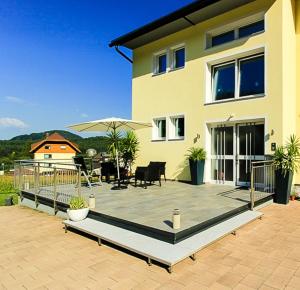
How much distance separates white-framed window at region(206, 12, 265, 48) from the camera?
987 cm

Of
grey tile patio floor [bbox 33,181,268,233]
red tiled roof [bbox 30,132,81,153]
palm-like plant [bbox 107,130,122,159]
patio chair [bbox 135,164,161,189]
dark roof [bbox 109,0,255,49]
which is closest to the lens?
grey tile patio floor [bbox 33,181,268,233]

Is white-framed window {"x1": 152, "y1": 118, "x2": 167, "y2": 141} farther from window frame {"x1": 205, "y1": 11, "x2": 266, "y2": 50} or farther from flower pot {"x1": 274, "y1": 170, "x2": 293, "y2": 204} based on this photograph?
flower pot {"x1": 274, "y1": 170, "x2": 293, "y2": 204}

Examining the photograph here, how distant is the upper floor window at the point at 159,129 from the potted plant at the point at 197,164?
279 centimetres

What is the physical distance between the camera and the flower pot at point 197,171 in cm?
1069

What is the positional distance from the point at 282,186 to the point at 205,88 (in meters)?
5.09

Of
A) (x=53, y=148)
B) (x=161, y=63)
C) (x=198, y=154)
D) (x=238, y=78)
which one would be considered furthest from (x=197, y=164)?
(x=53, y=148)

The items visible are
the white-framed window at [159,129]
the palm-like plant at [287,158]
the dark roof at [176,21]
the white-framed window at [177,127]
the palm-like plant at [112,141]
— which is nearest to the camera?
the palm-like plant at [287,158]

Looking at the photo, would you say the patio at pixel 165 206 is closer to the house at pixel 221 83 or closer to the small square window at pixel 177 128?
the house at pixel 221 83

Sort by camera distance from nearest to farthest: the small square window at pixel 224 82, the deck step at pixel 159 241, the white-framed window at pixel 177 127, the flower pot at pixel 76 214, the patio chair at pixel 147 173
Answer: the deck step at pixel 159 241 < the flower pot at pixel 76 214 < the patio chair at pixel 147 173 < the small square window at pixel 224 82 < the white-framed window at pixel 177 127

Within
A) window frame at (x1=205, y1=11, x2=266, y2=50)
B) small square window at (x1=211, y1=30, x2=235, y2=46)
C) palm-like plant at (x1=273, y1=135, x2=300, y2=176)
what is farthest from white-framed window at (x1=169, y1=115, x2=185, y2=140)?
palm-like plant at (x1=273, y1=135, x2=300, y2=176)

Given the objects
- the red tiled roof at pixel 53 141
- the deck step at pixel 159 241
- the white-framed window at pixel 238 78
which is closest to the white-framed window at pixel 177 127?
the white-framed window at pixel 238 78

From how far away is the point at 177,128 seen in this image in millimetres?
12680

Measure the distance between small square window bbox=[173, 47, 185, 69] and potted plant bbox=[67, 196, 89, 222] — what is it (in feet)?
28.5

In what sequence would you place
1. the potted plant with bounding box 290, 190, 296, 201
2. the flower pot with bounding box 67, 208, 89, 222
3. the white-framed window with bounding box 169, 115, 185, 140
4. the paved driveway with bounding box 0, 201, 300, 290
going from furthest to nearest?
1. the white-framed window with bounding box 169, 115, 185, 140
2. the potted plant with bounding box 290, 190, 296, 201
3. the flower pot with bounding box 67, 208, 89, 222
4. the paved driveway with bounding box 0, 201, 300, 290
